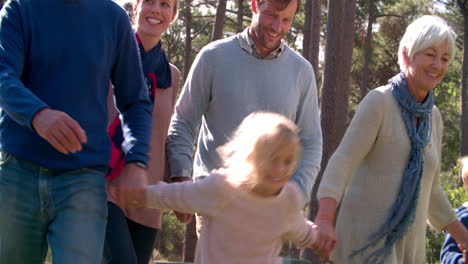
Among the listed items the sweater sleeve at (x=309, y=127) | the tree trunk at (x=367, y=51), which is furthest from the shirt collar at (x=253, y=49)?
the tree trunk at (x=367, y=51)

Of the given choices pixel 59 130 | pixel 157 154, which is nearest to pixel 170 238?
→ pixel 157 154

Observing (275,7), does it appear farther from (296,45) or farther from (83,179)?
(296,45)

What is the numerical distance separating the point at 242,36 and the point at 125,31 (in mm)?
869

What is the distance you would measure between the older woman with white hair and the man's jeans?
131 cm

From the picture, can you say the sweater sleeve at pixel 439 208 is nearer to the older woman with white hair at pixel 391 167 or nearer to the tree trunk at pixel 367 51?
the older woman with white hair at pixel 391 167

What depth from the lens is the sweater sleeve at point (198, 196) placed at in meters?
2.89

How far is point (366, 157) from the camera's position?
11.9 feet

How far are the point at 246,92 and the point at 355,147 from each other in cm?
63

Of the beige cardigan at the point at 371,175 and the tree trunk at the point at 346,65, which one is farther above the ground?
the tree trunk at the point at 346,65

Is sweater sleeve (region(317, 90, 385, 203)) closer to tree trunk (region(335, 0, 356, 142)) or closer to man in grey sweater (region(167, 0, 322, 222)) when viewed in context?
man in grey sweater (region(167, 0, 322, 222))

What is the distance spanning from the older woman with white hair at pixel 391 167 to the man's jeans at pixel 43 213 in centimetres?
131

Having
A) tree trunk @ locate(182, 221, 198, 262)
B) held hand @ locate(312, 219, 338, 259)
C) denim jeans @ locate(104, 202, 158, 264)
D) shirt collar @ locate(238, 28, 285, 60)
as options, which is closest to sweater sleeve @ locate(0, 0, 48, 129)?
denim jeans @ locate(104, 202, 158, 264)

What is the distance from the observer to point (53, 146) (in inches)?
97.3

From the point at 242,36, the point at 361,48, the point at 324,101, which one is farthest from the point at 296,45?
the point at 242,36
